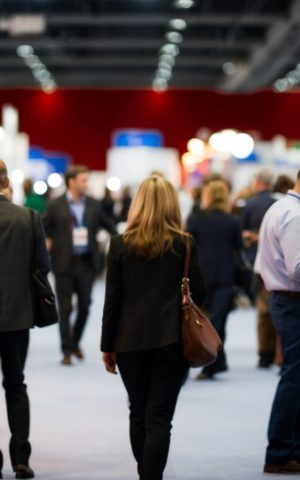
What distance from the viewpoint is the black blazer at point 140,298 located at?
13.4 feet

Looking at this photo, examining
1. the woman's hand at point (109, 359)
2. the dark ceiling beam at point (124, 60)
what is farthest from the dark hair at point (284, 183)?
the dark ceiling beam at point (124, 60)

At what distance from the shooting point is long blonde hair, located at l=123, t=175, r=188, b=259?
407 cm

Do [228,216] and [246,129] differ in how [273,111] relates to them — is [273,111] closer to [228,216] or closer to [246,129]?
[246,129]

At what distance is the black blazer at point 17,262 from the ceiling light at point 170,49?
21317mm

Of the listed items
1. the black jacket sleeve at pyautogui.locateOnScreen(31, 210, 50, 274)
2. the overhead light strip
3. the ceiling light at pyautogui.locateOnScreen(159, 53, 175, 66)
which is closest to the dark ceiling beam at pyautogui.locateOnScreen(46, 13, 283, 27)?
the overhead light strip

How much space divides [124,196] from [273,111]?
12.8 m

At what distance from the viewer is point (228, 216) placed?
789 centimetres

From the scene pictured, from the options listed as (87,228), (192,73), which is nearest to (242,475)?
(87,228)

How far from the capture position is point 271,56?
2422 cm

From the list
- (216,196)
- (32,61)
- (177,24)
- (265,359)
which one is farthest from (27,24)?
(216,196)

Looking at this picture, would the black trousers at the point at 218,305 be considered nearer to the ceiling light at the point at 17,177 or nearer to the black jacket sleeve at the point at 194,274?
the black jacket sleeve at the point at 194,274

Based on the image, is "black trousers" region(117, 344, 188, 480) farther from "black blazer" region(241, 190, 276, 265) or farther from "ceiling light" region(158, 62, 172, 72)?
"ceiling light" region(158, 62, 172, 72)

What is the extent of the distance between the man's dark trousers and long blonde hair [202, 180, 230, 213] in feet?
9.55

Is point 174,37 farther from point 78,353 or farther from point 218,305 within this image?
point 218,305
